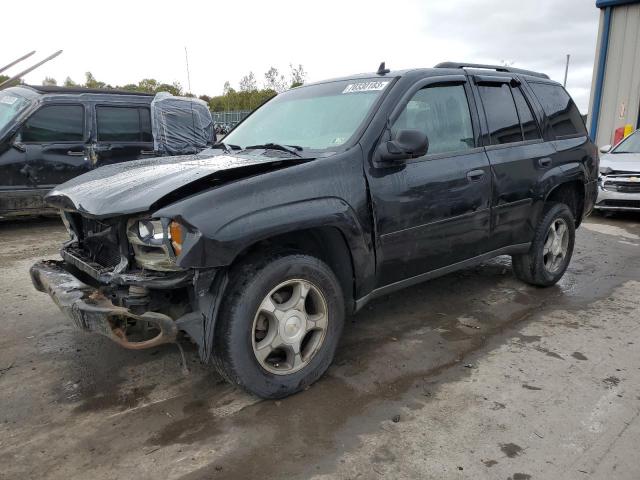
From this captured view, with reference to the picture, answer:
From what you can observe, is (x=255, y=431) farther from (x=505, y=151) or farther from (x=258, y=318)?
(x=505, y=151)

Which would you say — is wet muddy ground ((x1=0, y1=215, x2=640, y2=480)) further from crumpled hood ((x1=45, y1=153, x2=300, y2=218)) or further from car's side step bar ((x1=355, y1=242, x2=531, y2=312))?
crumpled hood ((x1=45, y1=153, x2=300, y2=218))

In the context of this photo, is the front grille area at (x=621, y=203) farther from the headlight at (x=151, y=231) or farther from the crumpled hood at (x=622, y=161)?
the headlight at (x=151, y=231)

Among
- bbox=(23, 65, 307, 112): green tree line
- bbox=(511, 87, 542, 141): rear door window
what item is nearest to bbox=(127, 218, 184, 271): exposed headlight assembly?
bbox=(511, 87, 542, 141): rear door window

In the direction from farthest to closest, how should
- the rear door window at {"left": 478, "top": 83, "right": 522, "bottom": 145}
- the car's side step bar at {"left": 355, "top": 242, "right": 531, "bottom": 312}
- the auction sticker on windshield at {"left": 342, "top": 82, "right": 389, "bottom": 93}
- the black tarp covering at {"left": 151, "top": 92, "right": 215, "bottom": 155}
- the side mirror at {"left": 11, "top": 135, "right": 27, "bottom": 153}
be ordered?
the black tarp covering at {"left": 151, "top": 92, "right": 215, "bottom": 155}
the side mirror at {"left": 11, "top": 135, "right": 27, "bottom": 153}
the rear door window at {"left": 478, "top": 83, "right": 522, "bottom": 145}
the auction sticker on windshield at {"left": 342, "top": 82, "right": 389, "bottom": 93}
the car's side step bar at {"left": 355, "top": 242, "right": 531, "bottom": 312}

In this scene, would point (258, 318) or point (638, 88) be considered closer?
Answer: point (258, 318)

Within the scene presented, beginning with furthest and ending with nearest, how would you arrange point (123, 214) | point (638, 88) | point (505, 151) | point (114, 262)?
point (638, 88), point (505, 151), point (114, 262), point (123, 214)

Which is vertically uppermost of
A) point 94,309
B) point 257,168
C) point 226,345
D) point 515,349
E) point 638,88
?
point 638,88

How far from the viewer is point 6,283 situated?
5.01 metres

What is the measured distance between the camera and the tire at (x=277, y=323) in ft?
8.69

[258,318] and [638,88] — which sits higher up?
[638,88]

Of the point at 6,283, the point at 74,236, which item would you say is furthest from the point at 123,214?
the point at 6,283

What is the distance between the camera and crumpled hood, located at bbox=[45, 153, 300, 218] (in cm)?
261

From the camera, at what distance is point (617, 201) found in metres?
8.59

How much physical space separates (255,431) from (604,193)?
823cm
